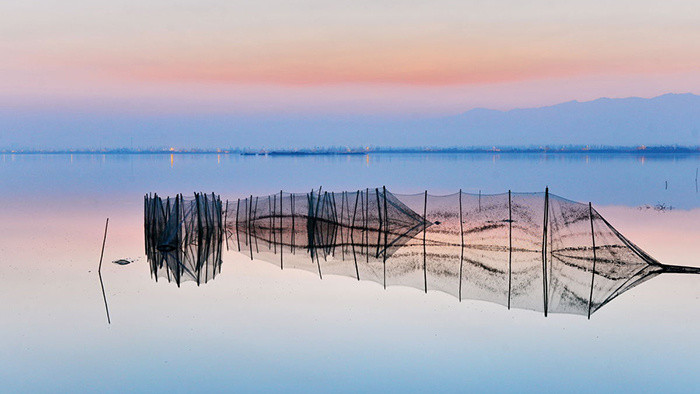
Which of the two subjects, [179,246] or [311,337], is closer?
[311,337]

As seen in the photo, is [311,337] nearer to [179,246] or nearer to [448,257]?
[448,257]

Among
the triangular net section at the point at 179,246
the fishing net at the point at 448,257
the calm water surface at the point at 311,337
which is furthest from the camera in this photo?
the triangular net section at the point at 179,246

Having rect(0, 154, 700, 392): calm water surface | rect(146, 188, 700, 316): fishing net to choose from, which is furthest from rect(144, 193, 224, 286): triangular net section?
rect(0, 154, 700, 392): calm water surface

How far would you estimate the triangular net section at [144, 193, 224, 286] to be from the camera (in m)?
14.5

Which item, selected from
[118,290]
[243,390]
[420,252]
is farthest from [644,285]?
[118,290]

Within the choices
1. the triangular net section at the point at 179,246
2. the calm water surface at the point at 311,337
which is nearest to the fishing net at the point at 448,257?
the triangular net section at the point at 179,246

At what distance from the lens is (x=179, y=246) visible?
16.0 m

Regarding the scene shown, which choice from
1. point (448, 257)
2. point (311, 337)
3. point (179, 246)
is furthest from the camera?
point (179, 246)

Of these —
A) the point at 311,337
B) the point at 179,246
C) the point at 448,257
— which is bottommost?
the point at 311,337

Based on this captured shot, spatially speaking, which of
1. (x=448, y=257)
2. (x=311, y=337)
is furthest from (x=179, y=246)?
(x=311, y=337)

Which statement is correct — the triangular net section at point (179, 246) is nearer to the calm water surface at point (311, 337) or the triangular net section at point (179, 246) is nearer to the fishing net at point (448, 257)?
the fishing net at point (448, 257)

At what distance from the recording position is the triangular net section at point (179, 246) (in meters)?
14.5

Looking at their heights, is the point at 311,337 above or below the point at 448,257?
below

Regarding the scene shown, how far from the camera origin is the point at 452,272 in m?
14.2
